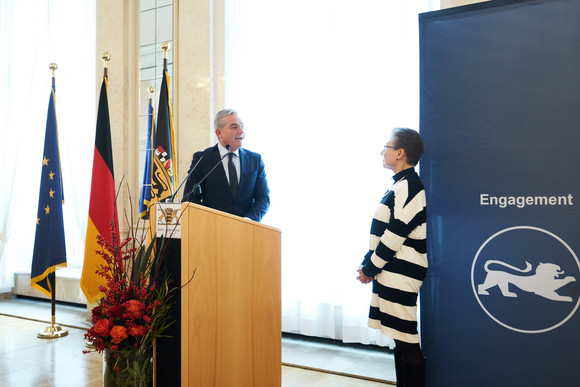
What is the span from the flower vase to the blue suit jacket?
1.47 m

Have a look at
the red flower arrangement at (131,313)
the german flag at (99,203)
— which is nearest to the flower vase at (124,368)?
the red flower arrangement at (131,313)

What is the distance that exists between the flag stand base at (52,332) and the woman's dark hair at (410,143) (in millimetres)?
3429

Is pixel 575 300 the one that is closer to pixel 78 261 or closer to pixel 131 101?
pixel 131 101

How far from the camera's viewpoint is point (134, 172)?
15.2ft

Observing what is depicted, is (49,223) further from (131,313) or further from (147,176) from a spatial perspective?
(131,313)

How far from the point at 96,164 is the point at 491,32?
3229mm

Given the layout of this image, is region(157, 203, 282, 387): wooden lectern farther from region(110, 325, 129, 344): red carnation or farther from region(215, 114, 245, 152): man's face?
region(215, 114, 245, 152): man's face

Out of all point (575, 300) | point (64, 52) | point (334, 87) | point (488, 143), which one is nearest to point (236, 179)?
point (334, 87)

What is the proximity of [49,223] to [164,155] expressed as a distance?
1.27m

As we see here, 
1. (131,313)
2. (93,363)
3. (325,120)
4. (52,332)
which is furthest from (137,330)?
(52,332)

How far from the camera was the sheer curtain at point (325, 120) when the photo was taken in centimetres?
347

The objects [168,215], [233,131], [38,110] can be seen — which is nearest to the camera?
[168,215]

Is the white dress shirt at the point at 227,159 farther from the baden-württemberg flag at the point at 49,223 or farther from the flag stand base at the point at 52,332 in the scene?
the flag stand base at the point at 52,332

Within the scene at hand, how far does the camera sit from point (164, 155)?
3.93 m
